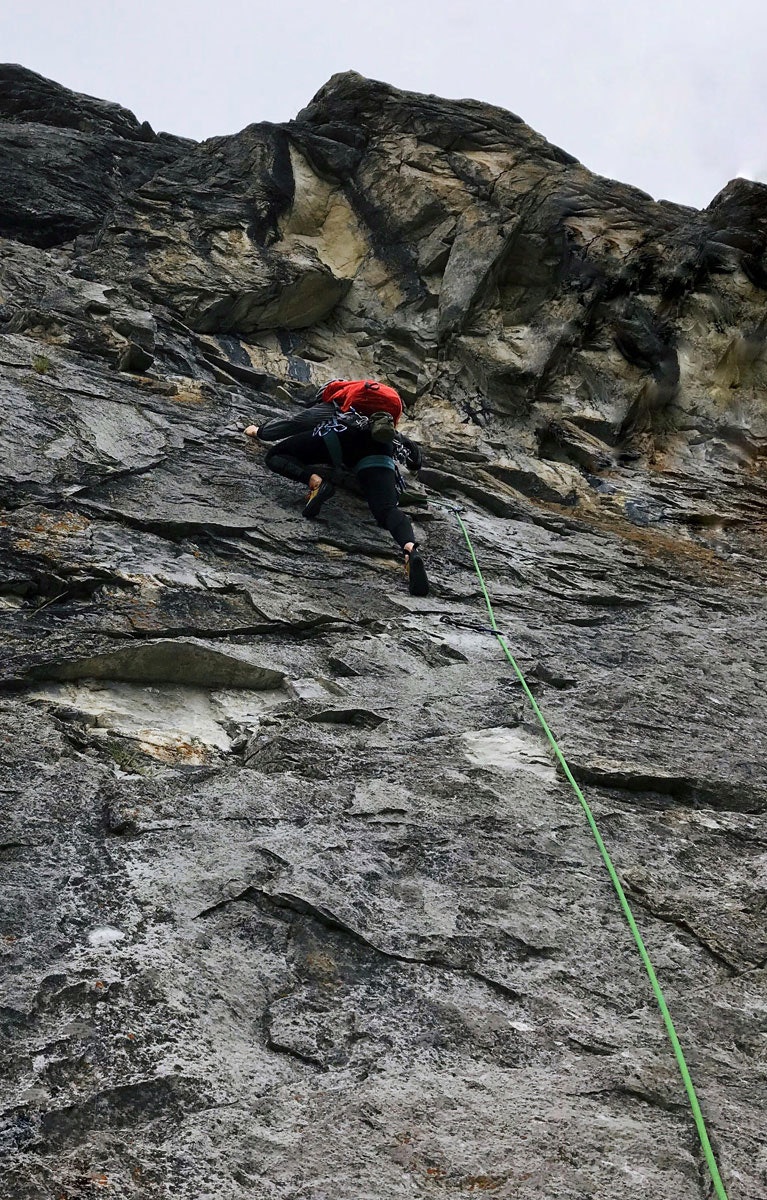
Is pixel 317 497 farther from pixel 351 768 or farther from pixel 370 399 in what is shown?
pixel 351 768

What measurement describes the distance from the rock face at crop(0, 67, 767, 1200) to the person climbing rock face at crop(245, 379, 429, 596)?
23cm

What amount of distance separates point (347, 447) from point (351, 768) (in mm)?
4033

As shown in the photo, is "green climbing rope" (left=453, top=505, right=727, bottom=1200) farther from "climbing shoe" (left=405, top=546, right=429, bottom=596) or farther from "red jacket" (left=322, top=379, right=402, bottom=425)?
"red jacket" (left=322, top=379, right=402, bottom=425)

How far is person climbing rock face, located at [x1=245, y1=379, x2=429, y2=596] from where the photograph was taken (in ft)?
24.9

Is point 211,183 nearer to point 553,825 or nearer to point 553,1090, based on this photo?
point 553,825

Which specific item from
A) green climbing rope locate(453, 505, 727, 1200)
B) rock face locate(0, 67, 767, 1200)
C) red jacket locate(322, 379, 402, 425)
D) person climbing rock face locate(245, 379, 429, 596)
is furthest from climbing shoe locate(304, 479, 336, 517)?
green climbing rope locate(453, 505, 727, 1200)

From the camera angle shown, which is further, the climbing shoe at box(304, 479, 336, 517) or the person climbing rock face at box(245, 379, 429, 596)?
the person climbing rock face at box(245, 379, 429, 596)

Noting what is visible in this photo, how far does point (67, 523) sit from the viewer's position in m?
6.14

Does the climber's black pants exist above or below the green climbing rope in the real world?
above

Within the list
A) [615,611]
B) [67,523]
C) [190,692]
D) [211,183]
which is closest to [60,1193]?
[190,692]

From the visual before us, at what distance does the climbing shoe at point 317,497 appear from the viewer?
7.49m

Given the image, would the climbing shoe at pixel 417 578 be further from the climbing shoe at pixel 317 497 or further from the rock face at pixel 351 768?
the climbing shoe at pixel 317 497

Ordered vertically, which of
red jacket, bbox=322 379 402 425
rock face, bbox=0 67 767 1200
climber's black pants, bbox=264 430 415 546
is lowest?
rock face, bbox=0 67 767 1200

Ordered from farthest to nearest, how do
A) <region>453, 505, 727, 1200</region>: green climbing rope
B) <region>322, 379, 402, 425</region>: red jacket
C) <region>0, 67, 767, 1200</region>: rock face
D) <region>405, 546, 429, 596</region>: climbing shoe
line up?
<region>322, 379, 402, 425</region>: red jacket
<region>405, 546, 429, 596</region>: climbing shoe
<region>0, 67, 767, 1200</region>: rock face
<region>453, 505, 727, 1200</region>: green climbing rope
